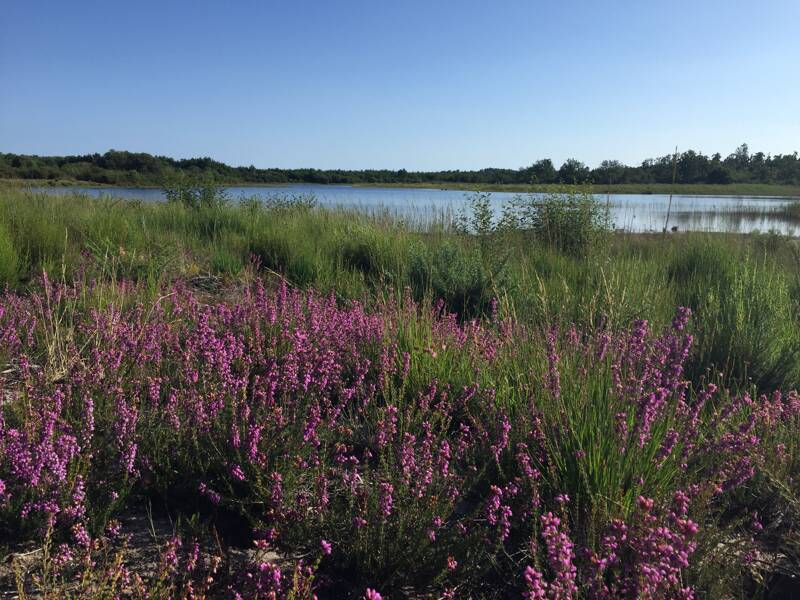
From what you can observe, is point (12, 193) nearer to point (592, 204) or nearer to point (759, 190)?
point (592, 204)

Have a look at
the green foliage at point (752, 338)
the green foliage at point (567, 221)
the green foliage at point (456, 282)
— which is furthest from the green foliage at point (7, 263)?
the green foliage at point (567, 221)

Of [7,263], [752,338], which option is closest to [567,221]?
[752,338]

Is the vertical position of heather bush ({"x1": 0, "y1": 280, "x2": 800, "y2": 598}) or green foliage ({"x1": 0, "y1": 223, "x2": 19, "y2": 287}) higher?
green foliage ({"x1": 0, "y1": 223, "x2": 19, "y2": 287})

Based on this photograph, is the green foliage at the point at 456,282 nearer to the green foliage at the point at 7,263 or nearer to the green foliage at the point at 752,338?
the green foliage at the point at 752,338

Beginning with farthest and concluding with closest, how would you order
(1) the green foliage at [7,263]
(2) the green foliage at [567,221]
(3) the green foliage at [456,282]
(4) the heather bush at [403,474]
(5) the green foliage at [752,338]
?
(2) the green foliage at [567,221] < (3) the green foliage at [456,282] < (1) the green foliage at [7,263] < (5) the green foliage at [752,338] < (4) the heather bush at [403,474]

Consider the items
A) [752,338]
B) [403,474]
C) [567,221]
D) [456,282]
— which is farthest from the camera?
[567,221]

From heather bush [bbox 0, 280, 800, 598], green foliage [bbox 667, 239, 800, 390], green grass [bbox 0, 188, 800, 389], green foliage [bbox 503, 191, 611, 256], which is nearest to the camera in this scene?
heather bush [bbox 0, 280, 800, 598]

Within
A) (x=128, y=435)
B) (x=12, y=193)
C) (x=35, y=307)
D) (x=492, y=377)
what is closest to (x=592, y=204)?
(x=492, y=377)

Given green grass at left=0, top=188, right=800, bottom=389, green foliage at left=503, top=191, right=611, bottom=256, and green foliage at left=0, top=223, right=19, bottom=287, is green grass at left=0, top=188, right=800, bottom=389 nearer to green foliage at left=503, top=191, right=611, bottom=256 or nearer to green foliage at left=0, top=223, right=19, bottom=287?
green foliage at left=0, top=223, right=19, bottom=287

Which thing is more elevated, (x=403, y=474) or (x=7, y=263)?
(x=7, y=263)

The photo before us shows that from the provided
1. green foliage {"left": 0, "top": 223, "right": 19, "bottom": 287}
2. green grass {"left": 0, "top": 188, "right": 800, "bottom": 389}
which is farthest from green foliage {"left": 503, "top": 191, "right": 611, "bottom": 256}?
green foliage {"left": 0, "top": 223, "right": 19, "bottom": 287}

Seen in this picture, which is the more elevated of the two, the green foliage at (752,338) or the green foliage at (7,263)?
the green foliage at (7,263)

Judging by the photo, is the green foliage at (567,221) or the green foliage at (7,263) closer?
the green foliage at (7,263)

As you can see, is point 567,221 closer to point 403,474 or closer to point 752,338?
point 752,338
